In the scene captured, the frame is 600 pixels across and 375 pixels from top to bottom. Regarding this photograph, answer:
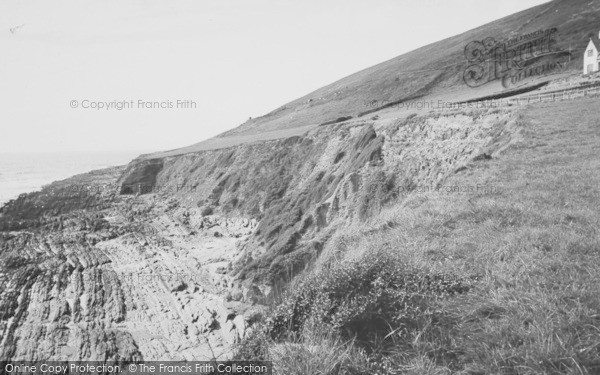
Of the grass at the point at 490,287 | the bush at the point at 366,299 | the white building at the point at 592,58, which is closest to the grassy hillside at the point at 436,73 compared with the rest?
the white building at the point at 592,58

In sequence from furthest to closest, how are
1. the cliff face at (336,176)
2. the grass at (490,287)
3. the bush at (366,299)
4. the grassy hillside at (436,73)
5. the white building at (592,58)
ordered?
the grassy hillside at (436,73), the white building at (592,58), the cliff face at (336,176), the bush at (366,299), the grass at (490,287)

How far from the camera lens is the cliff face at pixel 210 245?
1434 centimetres

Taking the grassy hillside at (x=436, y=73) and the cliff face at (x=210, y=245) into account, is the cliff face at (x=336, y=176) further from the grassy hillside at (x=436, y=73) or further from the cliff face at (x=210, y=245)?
the grassy hillside at (x=436, y=73)

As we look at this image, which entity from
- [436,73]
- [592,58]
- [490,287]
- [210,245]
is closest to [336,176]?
[210,245]

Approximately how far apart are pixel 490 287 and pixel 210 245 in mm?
21954

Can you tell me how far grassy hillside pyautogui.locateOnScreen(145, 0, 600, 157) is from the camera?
166 feet

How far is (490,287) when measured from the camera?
185 inches

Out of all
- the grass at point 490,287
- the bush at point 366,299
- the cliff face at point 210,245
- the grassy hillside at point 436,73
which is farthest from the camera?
the grassy hillside at point 436,73

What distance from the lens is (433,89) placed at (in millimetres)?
57281

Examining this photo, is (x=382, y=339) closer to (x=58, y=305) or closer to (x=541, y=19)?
(x=58, y=305)

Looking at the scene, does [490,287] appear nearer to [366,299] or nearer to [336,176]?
[366,299]

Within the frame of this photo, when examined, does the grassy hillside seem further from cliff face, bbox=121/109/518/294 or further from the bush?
the bush

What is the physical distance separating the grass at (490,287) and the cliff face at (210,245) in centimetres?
465

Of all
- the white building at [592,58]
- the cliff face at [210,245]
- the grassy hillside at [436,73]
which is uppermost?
the grassy hillside at [436,73]
